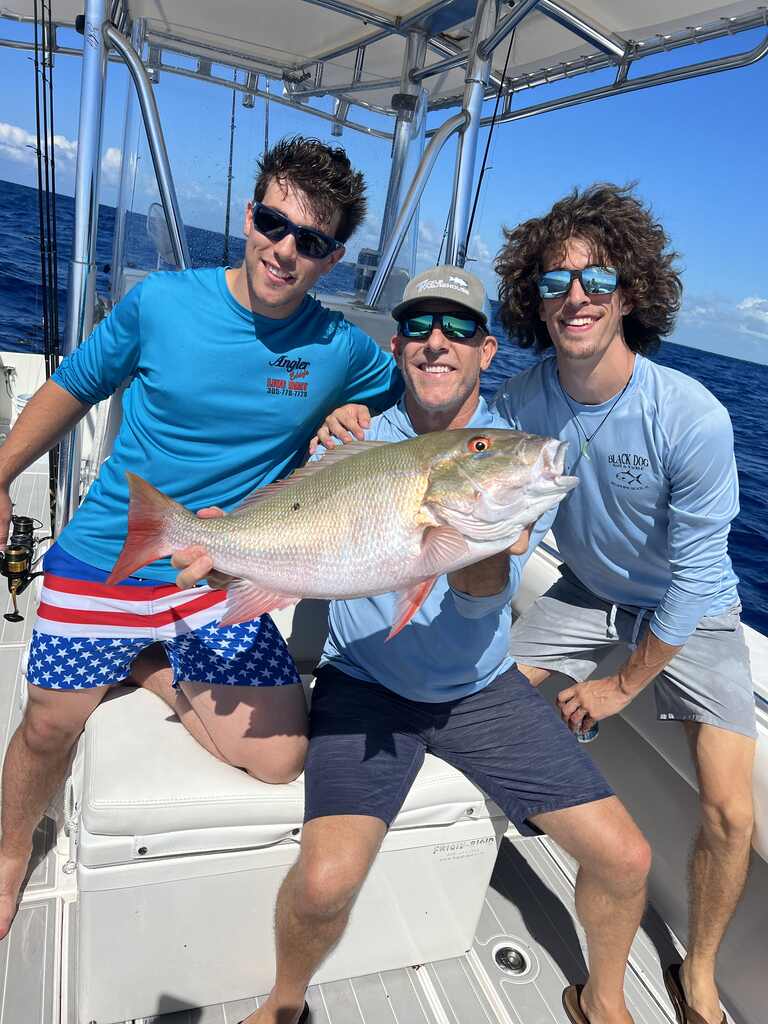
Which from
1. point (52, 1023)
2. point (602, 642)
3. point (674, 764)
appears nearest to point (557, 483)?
point (602, 642)

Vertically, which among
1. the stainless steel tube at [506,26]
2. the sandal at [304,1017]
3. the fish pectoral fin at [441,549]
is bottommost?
the sandal at [304,1017]

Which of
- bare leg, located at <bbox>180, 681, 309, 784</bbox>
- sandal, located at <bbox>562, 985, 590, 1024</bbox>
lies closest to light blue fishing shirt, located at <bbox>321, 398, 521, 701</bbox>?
bare leg, located at <bbox>180, 681, 309, 784</bbox>

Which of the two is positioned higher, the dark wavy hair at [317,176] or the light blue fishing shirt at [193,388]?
the dark wavy hair at [317,176]

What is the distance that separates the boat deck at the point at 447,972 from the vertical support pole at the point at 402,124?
3671mm

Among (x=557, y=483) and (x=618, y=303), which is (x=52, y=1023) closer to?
(x=557, y=483)

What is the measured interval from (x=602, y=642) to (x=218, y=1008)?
2.00 meters

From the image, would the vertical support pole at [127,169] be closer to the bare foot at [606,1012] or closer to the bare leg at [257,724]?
the bare leg at [257,724]

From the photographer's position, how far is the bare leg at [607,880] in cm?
226

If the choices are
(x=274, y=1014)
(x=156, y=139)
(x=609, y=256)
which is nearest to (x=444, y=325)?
(x=609, y=256)

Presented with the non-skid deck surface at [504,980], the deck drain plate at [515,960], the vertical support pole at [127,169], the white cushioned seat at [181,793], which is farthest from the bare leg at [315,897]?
the vertical support pole at [127,169]

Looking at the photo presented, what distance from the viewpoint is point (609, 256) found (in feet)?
8.90

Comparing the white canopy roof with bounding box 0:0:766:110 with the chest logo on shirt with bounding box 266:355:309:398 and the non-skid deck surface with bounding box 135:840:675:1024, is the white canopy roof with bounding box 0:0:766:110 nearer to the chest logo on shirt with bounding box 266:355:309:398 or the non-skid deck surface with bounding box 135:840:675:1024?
the chest logo on shirt with bounding box 266:355:309:398

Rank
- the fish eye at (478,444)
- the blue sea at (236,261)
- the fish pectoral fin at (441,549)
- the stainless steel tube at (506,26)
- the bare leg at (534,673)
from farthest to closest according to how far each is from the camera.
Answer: the blue sea at (236,261)
the stainless steel tube at (506,26)
the bare leg at (534,673)
the fish eye at (478,444)
the fish pectoral fin at (441,549)

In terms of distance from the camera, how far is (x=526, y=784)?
2363 millimetres
